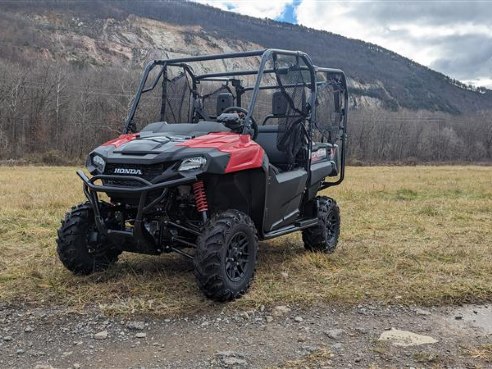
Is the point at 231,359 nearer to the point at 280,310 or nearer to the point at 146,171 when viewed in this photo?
the point at 280,310

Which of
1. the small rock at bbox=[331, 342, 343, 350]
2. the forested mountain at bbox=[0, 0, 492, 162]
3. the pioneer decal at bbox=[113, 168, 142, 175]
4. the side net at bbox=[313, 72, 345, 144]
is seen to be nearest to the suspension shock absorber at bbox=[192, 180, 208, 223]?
the pioneer decal at bbox=[113, 168, 142, 175]

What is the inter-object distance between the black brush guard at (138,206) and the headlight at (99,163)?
0.29 ft

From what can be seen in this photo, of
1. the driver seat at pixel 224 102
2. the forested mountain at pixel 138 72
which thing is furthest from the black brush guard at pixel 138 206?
the forested mountain at pixel 138 72

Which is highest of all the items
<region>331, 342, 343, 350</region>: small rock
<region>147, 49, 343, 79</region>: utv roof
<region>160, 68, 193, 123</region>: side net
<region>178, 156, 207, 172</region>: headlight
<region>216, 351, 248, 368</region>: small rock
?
<region>147, 49, 343, 79</region>: utv roof

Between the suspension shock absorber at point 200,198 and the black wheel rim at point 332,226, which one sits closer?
the suspension shock absorber at point 200,198

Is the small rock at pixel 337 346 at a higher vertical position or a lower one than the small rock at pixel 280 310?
lower

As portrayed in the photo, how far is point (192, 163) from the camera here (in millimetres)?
4809

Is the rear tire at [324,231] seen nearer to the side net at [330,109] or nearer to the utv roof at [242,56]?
the side net at [330,109]

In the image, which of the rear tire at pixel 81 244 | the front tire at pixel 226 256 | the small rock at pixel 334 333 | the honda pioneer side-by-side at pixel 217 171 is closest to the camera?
the small rock at pixel 334 333

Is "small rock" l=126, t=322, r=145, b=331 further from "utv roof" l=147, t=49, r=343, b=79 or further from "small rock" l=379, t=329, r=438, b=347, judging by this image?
"utv roof" l=147, t=49, r=343, b=79

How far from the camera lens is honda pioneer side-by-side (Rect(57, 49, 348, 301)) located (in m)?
4.87

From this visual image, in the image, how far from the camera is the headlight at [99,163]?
17.0ft

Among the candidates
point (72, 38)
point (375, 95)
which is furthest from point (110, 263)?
point (375, 95)

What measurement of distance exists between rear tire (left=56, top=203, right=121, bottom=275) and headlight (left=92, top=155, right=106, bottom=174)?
1.73 ft
